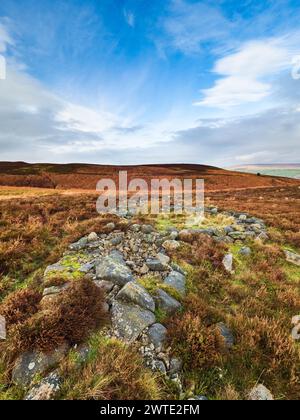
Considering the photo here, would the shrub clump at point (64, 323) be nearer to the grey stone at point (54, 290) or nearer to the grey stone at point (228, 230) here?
the grey stone at point (54, 290)

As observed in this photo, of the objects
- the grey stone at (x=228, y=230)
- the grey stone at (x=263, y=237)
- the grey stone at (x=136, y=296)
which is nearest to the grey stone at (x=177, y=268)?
the grey stone at (x=136, y=296)

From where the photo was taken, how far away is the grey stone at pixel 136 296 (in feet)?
14.7

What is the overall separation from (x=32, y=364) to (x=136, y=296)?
194 cm

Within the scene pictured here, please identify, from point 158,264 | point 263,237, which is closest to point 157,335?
point 158,264

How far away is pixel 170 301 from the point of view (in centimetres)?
480

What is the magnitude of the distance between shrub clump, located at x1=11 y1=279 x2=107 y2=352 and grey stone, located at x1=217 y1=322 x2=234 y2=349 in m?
2.06

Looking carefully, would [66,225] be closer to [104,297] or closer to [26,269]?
[26,269]

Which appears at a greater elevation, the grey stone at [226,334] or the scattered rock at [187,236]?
the scattered rock at [187,236]

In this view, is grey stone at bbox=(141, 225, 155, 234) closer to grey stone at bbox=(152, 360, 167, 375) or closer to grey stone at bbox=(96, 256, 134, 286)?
grey stone at bbox=(96, 256, 134, 286)

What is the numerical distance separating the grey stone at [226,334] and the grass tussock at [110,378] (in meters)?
1.44

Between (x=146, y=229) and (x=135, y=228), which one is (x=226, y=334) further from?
(x=135, y=228)
